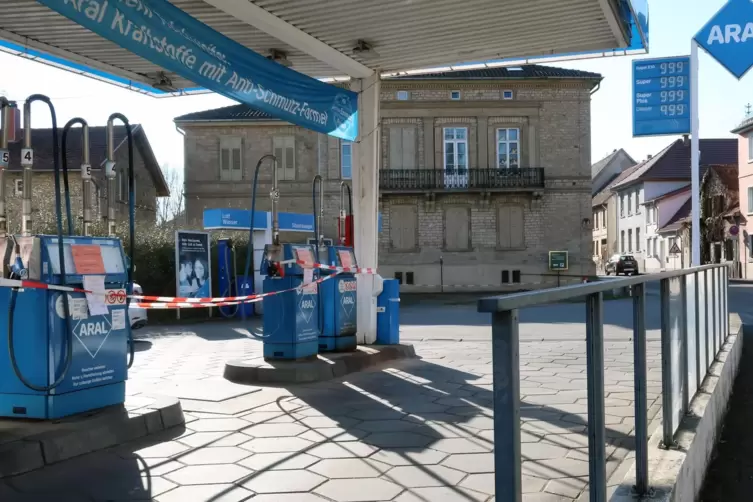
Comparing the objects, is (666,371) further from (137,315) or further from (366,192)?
(137,315)

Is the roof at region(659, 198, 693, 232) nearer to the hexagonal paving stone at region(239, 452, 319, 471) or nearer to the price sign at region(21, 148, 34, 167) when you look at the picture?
the hexagonal paving stone at region(239, 452, 319, 471)

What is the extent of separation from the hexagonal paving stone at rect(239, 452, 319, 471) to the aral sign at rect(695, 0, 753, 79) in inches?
424

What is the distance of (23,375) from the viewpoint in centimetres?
545

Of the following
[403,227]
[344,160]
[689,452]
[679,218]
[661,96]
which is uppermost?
[344,160]

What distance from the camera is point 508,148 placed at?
41469 millimetres

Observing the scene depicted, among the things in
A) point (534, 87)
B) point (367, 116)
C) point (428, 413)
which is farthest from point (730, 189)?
point (428, 413)

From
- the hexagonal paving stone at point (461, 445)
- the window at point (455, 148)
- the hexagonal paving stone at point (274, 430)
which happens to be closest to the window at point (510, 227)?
the window at point (455, 148)

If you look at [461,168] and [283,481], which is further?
[461,168]

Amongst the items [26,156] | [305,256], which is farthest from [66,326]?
[305,256]

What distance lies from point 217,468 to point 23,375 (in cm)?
166

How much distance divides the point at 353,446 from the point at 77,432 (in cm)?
196

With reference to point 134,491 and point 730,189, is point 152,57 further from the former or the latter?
point 730,189

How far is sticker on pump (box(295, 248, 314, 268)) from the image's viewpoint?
356 inches

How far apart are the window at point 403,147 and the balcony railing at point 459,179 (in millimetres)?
464
